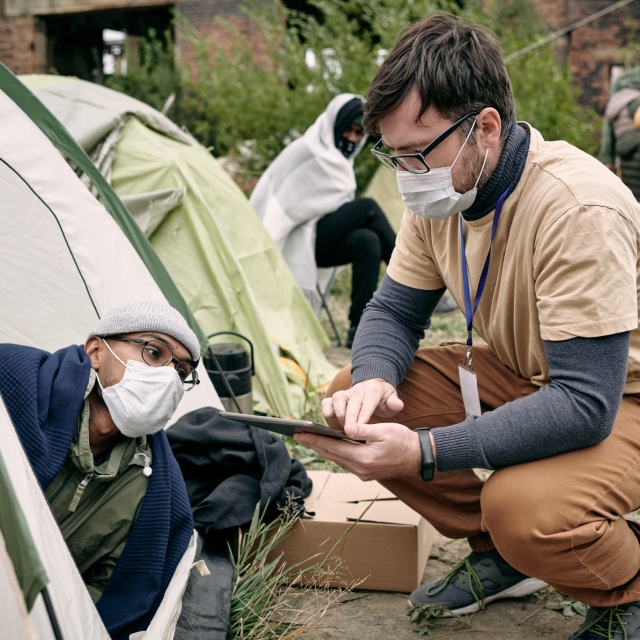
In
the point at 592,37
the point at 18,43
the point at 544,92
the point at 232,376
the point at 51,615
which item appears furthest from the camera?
the point at 18,43

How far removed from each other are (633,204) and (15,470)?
1371 mm

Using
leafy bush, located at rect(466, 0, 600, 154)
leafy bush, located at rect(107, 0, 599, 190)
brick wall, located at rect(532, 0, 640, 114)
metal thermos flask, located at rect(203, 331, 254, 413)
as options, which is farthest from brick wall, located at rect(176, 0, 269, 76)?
metal thermos flask, located at rect(203, 331, 254, 413)

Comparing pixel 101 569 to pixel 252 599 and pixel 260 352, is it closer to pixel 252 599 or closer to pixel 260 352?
pixel 252 599

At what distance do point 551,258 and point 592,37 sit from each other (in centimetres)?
883

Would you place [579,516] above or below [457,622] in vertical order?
above

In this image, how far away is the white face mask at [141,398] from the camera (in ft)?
5.43

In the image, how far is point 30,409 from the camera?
151 cm

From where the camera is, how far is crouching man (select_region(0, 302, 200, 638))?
1.57 metres

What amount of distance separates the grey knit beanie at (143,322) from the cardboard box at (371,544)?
73cm

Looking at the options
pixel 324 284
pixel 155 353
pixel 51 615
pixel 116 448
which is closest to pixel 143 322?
pixel 155 353

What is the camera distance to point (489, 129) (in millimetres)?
1614

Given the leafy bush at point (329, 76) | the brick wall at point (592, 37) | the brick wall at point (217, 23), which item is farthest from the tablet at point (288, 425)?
the brick wall at point (217, 23)

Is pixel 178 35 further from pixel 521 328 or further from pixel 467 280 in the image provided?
pixel 521 328

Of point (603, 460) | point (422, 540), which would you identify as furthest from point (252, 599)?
point (603, 460)
